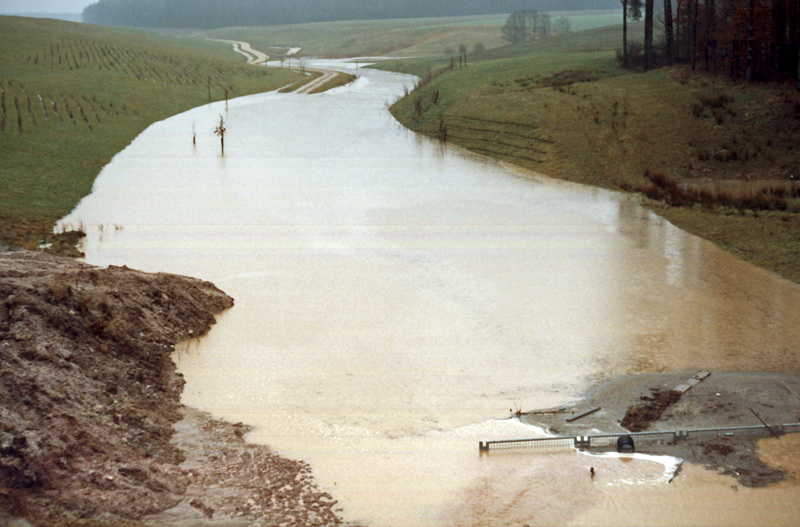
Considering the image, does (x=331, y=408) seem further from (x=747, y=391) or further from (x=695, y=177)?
(x=695, y=177)

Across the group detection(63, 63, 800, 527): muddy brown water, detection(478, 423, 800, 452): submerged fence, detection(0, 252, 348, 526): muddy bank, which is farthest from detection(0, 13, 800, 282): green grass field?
detection(478, 423, 800, 452): submerged fence

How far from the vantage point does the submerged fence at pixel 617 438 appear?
995cm

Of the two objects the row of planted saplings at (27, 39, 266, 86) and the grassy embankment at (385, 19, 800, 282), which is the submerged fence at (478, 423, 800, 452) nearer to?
the grassy embankment at (385, 19, 800, 282)

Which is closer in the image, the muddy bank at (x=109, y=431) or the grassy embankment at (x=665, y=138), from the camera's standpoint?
the muddy bank at (x=109, y=431)

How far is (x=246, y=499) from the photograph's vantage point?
8594 mm

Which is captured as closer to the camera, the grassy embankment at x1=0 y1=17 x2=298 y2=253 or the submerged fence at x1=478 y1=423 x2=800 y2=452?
the submerged fence at x1=478 y1=423 x2=800 y2=452

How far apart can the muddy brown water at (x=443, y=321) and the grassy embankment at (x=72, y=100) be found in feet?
5.38

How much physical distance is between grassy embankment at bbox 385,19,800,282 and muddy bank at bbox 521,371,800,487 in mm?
7342

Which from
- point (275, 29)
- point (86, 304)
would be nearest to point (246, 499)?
point (86, 304)

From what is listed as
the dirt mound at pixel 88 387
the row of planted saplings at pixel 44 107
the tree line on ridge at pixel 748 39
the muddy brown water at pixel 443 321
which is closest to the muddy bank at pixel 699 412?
the muddy brown water at pixel 443 321

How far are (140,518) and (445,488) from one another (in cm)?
336

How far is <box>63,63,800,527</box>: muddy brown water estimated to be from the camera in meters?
9.17

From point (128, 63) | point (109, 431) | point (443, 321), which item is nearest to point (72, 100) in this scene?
point (128, 63)

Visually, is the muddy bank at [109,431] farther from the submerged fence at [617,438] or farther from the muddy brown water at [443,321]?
the submerged fence at [617,438]
